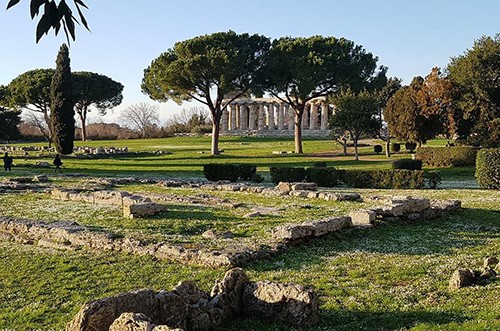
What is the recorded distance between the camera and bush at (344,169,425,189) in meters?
26.4

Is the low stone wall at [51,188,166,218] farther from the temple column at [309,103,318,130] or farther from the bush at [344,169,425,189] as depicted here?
the temple column at [309,103,318,130]

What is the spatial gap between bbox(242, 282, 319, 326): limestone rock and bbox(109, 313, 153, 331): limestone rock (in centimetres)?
236

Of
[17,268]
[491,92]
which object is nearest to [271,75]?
[491,92]

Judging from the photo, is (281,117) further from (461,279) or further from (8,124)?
(461,279)

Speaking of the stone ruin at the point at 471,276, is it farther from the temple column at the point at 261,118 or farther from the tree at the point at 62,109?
the temple column at the point at 261,118

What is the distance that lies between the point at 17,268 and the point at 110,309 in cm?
572

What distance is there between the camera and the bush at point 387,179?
2639 cm

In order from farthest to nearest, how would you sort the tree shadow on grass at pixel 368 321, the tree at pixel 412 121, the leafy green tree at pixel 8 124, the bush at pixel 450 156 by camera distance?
the leafy green tree at pixel 8 124
the tree at pixel 412 121
the bush at pixel 450 156
the tree shadow on grass at pixel 368 321

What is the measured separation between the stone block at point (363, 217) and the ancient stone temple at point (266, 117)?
72.0 meters

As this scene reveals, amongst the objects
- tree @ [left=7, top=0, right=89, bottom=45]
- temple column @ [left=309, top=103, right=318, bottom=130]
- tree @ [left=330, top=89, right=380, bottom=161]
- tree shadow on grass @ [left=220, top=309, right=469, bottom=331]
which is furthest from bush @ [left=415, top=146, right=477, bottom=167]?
temple column @ [left=309, top=103, right=318, bottom=130]

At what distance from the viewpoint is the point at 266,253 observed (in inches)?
476

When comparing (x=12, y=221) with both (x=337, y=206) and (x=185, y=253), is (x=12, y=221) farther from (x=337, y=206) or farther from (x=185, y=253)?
(x=337, y=206)

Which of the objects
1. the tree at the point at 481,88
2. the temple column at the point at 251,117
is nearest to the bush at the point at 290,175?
the tree at the point at 481,88

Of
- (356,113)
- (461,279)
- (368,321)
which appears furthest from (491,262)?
(356,113)
